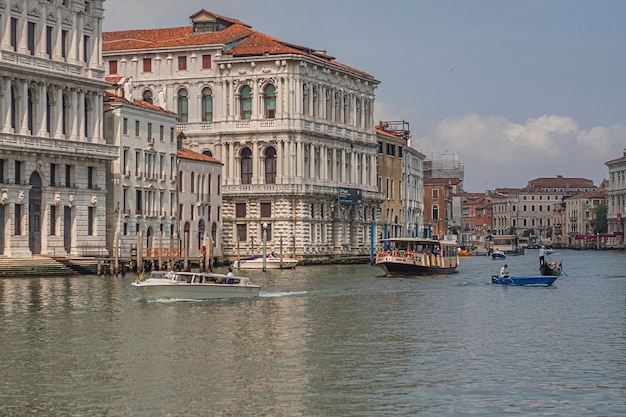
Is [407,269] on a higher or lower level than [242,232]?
lower

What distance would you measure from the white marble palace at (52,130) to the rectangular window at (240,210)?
20.5 m

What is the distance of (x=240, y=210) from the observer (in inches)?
3433

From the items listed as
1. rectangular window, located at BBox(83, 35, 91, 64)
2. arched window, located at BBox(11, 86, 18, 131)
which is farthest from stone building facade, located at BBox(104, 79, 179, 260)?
arched window, located at BBox(11, 86, 18, 131)

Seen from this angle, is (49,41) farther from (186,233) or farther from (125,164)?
(186,233)

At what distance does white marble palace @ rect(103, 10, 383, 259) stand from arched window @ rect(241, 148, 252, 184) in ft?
0.22

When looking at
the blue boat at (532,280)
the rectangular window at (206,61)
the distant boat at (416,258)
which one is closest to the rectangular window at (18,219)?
the distant boat at (416,258)

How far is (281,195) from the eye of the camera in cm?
8631

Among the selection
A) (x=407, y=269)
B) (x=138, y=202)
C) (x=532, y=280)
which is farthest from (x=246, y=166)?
(x=532, y=280)

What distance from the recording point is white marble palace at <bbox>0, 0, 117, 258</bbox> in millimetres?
60688

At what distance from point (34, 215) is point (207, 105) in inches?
1087

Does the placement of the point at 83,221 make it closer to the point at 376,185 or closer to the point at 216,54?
the point at 216,54

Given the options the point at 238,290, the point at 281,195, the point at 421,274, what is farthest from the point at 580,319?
the point at 281,195

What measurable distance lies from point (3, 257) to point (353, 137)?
40.1 m

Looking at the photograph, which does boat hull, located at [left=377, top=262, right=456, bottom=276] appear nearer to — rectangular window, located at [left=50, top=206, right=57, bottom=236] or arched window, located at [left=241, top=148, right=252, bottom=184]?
rectangular window, located at [left=50, top=206, right=57, bottom=236]
